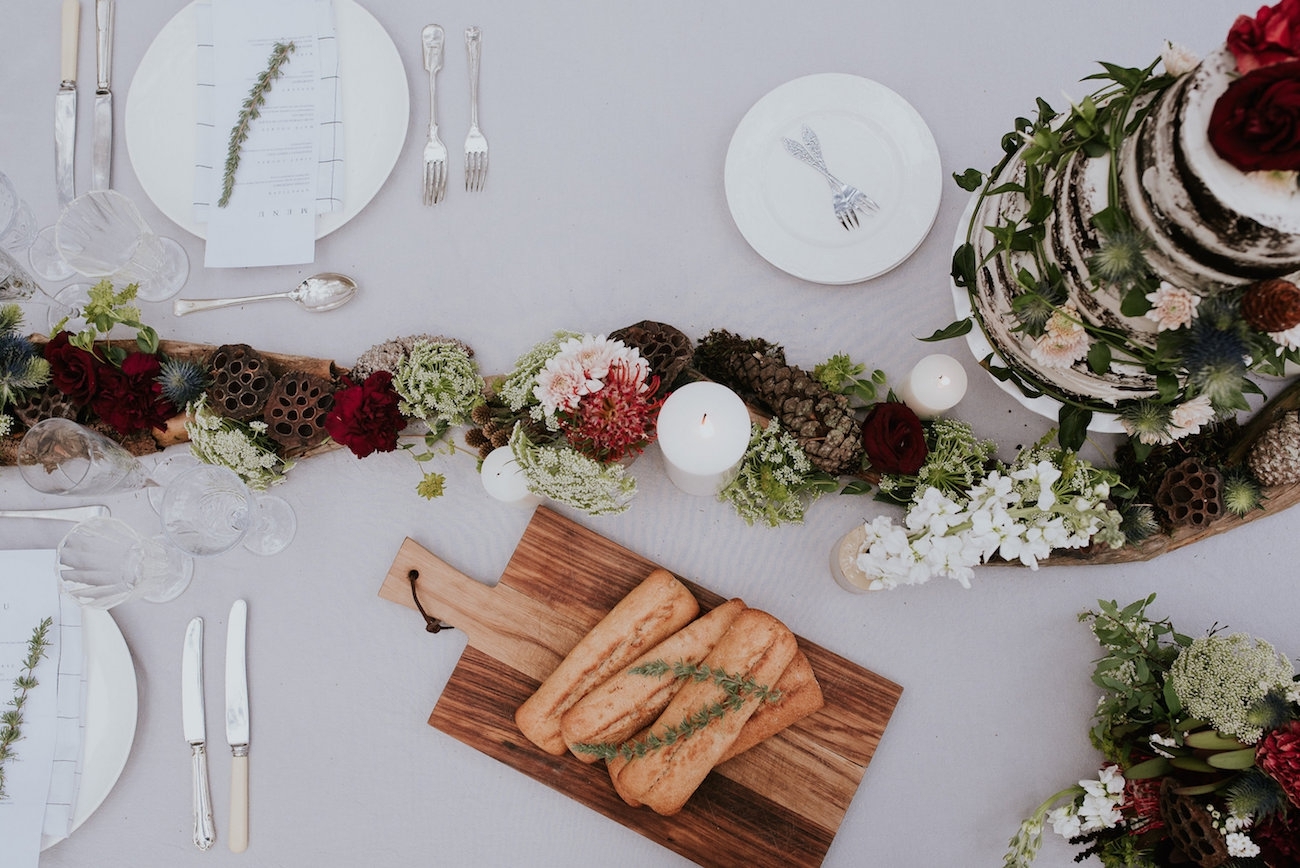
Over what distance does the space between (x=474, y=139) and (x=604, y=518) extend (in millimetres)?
560

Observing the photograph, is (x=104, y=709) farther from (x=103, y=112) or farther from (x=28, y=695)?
(x=103, y=112)

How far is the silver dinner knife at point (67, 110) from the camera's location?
3.77 ft

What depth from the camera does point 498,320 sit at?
1.14 m

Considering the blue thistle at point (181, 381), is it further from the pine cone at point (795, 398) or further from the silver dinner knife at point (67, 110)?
the pine cone at point (795, 398)

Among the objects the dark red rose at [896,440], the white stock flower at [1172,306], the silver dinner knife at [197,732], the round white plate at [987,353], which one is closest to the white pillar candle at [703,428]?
the dark red rose at [896,440]

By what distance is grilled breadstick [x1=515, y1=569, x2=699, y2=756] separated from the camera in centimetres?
104

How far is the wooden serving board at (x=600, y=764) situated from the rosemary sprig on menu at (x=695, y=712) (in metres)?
0.08

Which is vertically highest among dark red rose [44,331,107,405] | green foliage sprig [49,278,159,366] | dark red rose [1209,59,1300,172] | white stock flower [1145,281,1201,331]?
dark red rose [1209,59,1300,172]

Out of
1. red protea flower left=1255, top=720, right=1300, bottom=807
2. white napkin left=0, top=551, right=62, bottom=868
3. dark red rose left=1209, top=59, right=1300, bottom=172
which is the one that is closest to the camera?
dark red rose left=1209, top=59, right=1300, bottom=172

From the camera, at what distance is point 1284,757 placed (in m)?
0.86

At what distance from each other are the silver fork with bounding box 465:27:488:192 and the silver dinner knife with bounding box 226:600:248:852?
0.68 metres

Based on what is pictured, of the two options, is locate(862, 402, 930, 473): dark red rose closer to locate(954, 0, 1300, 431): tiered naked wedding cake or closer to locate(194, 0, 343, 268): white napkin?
locate(954, 0, 1300, 431): tiered naked wedding cake

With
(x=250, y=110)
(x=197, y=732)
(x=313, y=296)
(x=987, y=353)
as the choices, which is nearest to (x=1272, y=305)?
(x=987, y=353)

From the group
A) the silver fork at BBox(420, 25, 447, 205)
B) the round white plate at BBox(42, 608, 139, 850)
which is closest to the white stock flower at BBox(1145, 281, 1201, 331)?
the silver fork at BBox(420, 25, 447, 205)
